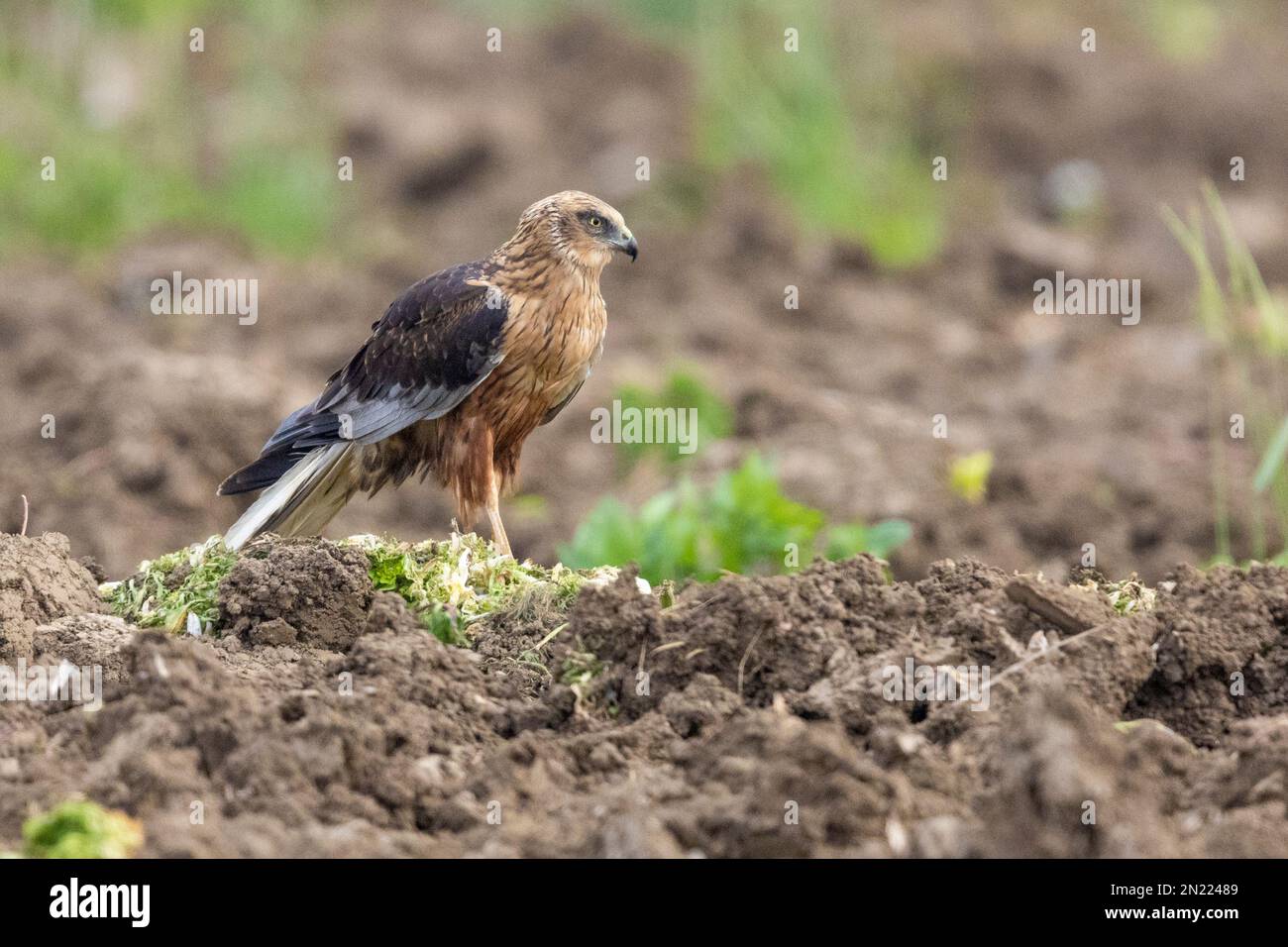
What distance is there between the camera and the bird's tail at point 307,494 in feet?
19.7

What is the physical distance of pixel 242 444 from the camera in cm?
813

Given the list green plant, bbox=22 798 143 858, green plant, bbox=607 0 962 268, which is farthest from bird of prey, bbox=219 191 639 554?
green plant, bbox=607 0 962 268

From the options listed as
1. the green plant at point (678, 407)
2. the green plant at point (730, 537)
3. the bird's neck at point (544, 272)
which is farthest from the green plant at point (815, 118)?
the green plant at point (730, 537)

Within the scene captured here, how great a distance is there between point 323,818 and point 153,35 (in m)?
10.9

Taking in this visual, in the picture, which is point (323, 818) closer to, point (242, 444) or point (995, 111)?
point (242, 444)

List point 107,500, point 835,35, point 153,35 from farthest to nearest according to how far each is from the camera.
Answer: point 835,35 < point 153,35 < point 107,500

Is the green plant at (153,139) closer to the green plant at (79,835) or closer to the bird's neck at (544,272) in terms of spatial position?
the bird's neck at (544,272)

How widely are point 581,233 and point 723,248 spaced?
5.50m

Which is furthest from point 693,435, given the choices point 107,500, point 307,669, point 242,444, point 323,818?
point 323,818

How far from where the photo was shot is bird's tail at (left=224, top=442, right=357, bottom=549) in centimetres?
600

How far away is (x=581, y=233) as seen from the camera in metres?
6.29
